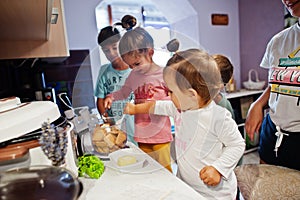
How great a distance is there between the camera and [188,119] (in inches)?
29.3

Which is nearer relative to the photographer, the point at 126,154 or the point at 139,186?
the point at 139,186

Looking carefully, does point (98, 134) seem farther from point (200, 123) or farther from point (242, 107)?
point (242, 107)

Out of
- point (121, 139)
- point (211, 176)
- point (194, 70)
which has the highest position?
point (194, 70)

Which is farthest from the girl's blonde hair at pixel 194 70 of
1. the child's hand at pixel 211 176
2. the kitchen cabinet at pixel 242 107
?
the kitchen cabinet at pixel 242 107

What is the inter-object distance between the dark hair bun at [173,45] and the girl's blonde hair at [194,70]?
0.02m

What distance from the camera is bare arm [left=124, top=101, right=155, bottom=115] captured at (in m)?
0.71

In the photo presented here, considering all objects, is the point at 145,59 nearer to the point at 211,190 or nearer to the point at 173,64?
the point at 173,64

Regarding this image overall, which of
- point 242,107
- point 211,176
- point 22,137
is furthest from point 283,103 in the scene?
point 242,107

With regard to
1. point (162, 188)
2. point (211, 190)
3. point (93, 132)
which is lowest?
point (211, 190)

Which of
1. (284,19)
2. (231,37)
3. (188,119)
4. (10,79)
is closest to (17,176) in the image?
(188,119)

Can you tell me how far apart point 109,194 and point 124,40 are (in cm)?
43

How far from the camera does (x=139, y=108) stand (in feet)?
2.37

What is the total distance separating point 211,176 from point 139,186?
0.25 meters

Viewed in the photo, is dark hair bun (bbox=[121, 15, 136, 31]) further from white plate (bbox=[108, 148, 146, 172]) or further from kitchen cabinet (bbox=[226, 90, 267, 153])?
kitchen cabinet (bbox=[226, 90, 267, 153])
